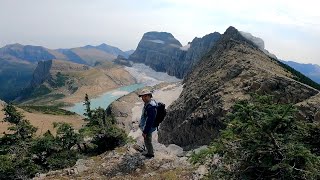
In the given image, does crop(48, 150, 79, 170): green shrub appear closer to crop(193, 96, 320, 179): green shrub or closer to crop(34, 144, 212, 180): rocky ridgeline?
crop(34, 144, 212, 180): rocky ridgeline

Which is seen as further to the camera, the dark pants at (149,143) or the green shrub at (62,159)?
the green shrub at (62,159)

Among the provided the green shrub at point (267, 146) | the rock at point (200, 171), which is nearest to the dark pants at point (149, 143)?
the rock at point (200, 171)

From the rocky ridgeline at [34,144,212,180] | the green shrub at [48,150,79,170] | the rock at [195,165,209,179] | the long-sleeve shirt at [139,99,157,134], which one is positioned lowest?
the green shrub at [48,150,79,170]

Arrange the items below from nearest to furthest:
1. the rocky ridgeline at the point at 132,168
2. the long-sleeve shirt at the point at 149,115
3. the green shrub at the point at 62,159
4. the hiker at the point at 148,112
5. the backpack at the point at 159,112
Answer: the hiker at the point at 148,112, the long-sleeve shirt at the point at 149,115, the backpack at the point at 159,112, the rocky ridgeline at the point at 132,168, the green shrub at the point at 62,159

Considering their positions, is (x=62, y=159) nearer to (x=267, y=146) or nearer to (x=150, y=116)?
(x=150, y=116)

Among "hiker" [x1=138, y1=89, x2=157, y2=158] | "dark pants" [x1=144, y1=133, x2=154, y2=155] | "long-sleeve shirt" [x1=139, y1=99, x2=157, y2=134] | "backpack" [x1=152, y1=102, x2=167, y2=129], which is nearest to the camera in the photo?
"hiker" [x1=138, y1=89, x2=157, y2=158]

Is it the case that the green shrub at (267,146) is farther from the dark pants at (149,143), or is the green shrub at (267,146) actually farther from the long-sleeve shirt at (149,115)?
the dark pants at (149,143)

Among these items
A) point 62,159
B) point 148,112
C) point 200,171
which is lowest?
point 62,159

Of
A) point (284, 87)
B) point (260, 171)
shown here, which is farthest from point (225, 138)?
point (284, 87)

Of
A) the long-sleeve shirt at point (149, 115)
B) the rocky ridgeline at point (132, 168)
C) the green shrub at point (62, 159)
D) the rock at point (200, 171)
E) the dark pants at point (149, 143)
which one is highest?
the long-sleeve shirt at point (149, 115)

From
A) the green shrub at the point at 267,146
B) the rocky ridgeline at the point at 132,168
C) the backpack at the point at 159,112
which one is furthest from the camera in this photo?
the rocky ridgeline at the point at 132,168

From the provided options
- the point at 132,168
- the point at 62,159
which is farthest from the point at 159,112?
the point at 62,159

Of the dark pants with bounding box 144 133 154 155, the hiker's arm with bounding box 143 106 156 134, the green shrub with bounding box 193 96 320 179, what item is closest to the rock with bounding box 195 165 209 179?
the dark pants with bounding box 144 133 154 155

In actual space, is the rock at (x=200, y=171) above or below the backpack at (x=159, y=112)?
below
